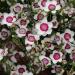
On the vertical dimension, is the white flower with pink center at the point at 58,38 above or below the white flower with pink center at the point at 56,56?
above

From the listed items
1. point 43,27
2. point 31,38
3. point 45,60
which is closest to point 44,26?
point 43,27

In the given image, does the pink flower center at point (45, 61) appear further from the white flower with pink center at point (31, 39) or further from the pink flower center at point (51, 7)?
the pink flower center at point (51, 7)

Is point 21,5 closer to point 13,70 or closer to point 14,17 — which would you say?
point 14,17

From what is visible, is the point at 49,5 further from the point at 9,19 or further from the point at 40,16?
the point at 9,19

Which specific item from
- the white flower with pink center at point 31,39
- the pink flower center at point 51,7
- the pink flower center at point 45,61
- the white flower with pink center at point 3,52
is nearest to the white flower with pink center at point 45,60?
the pink flower center at point 45,61

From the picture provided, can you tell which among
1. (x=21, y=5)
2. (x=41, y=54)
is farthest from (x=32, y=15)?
(x=41, y=54)
